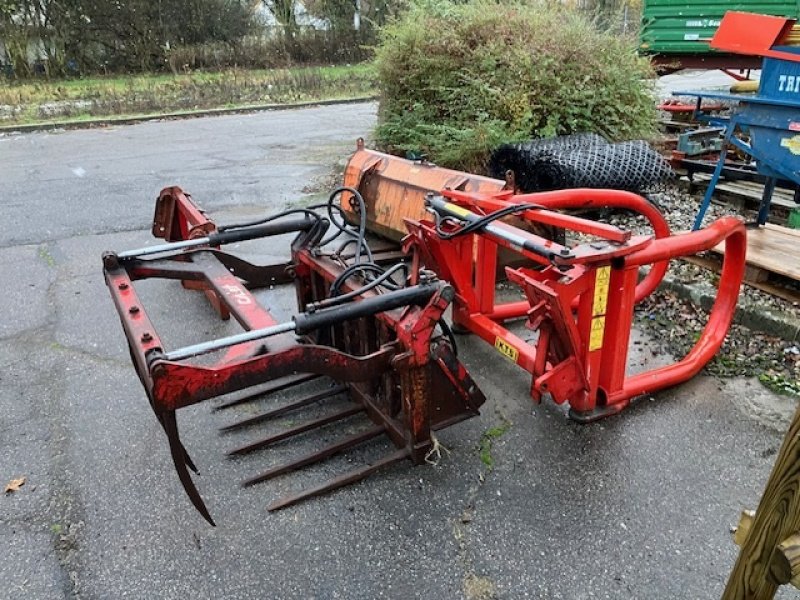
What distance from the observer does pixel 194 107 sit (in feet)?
51.4

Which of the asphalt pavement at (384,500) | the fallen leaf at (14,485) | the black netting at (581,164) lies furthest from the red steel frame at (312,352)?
the black netting at (581,164)

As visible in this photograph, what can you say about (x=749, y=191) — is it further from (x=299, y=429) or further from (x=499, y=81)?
(x=299, y=429)

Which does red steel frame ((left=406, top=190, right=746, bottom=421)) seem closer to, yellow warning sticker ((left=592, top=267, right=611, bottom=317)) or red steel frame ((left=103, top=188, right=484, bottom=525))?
yellow warning sticker ((left=592, top=267, right=611, bottom=317))

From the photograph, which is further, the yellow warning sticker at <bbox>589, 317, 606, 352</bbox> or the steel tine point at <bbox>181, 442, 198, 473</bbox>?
the yellow warning sticker at <bbox>589, 317, 606, 352</bbox>

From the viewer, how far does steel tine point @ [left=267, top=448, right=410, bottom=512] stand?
270 cm

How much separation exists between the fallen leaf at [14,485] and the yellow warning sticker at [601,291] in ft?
8.99

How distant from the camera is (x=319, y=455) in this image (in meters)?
2.93

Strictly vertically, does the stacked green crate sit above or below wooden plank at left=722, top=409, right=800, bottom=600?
above

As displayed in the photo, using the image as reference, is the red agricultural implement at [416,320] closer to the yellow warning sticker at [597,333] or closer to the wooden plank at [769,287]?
the yellow warning sticker at [597,333]

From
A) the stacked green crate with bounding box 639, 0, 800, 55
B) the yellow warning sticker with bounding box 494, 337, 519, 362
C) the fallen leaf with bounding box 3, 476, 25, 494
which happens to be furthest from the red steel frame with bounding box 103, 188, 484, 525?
the stacked green crate with bounding box 639, 0, 800, 55

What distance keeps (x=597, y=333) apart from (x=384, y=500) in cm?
124

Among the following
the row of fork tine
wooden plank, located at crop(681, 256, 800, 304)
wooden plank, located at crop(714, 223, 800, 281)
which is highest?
wooden plank, located at crop(714, 223, 800, 281)

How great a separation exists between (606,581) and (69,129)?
1429 centimetres

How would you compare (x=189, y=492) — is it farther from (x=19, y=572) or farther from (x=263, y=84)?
(x=263, y=84)
